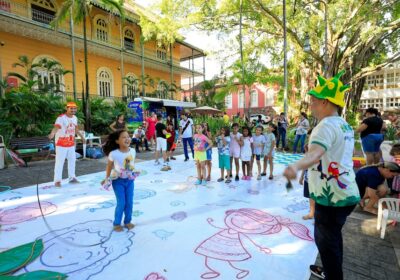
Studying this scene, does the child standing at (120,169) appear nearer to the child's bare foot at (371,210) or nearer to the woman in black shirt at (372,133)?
the child's bare foot at (371,210)

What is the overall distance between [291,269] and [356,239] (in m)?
1.15

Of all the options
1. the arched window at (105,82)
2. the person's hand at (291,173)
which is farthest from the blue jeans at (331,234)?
the arched window at (105,82)

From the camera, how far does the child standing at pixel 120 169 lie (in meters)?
3.13

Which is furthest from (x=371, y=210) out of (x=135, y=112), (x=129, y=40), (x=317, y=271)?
(x=129, y=40)

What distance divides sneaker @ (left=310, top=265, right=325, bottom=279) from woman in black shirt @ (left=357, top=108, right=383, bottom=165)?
413cm

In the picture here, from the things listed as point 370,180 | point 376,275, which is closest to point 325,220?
point 376,275

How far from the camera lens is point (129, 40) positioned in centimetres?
2108

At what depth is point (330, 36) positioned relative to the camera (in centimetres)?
1404

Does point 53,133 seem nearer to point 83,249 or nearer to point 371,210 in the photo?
point 83,249

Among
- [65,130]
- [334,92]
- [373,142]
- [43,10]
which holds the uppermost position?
[43,10]

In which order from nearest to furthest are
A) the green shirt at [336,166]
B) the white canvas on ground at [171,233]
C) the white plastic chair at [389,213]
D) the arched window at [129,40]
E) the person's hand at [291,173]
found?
the person's hand at [291,173] → the green shirt at [336,166] → the white canvas on ground at [171,233] → the white plastic chair at [389,213] → the arched window at [129,40]

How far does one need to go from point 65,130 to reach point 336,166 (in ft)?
16.6

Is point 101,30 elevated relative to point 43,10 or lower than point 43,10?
lower

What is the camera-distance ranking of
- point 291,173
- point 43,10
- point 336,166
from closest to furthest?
point 291,173 < point 336,166 < point 43,10
